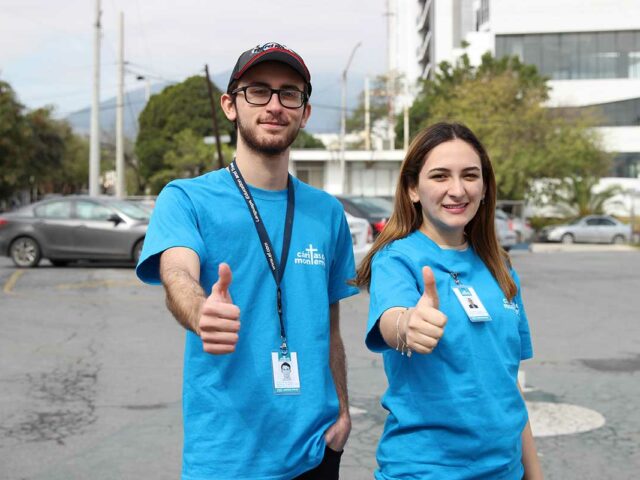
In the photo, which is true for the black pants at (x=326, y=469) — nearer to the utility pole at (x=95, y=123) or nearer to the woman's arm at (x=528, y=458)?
the woman's arm at (x=528, y=458)

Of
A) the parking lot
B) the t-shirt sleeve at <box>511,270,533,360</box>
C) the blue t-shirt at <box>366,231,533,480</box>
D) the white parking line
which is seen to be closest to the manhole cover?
the parking lot

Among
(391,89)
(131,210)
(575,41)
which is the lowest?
(131,210)

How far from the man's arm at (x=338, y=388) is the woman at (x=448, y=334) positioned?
16 cm

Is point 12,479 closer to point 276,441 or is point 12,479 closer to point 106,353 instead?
point 276,441

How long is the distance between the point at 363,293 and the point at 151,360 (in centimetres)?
668

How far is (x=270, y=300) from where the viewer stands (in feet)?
8.85

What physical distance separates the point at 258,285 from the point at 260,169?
391 mm

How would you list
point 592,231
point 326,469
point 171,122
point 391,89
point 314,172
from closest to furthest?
point 326,469, point 592,231, point 314,172, point 391,89, point 171,122

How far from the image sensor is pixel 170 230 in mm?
2641

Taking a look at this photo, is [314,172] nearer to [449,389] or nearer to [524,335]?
[524,335]

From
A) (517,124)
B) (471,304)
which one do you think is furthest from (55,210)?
(517,124)

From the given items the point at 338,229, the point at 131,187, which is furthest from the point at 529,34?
the point at 338,229

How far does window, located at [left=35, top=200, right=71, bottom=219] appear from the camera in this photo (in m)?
18.0

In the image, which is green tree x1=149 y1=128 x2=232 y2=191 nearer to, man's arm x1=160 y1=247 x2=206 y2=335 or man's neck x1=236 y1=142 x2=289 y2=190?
man's neck x1=236 y1=142 x2=289 y2=190
